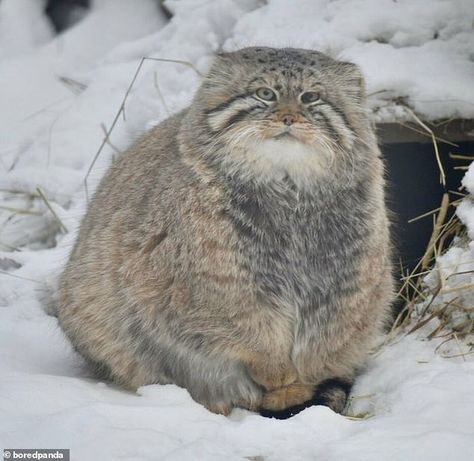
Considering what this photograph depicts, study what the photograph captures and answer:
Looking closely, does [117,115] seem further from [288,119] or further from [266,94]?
[288,119]

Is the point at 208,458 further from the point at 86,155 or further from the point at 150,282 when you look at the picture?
the point at 86,155

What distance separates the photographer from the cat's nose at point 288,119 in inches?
174

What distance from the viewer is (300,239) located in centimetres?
475

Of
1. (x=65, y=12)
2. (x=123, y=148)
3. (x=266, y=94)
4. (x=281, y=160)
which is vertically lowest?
(x=123, y=148)

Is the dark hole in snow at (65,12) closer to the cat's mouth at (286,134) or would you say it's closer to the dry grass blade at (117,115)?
the dry grass blade at (117,115)

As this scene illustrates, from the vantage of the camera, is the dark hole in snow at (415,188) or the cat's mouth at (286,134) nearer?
the cat's mouth at (286,134)

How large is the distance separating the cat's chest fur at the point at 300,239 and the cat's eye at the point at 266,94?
39 centimetres

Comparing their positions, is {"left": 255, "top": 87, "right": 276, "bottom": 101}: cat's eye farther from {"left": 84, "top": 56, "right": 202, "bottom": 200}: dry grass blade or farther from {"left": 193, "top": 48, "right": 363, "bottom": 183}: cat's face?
{"left": 84, "top": 56, "right": 202, "bottom": 200}: dry grass blade

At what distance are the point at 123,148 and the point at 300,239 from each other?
2836 millimetres

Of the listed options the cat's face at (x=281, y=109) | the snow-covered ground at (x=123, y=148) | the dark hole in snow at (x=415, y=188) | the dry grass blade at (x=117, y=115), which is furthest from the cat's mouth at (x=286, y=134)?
the dry grass blade at (x=117, y=115)

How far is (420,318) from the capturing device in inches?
213

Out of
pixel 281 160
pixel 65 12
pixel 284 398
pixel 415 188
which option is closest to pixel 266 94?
pixel 281 160

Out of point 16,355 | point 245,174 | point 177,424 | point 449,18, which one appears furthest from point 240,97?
point 449,18

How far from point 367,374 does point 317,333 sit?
0.42 m
